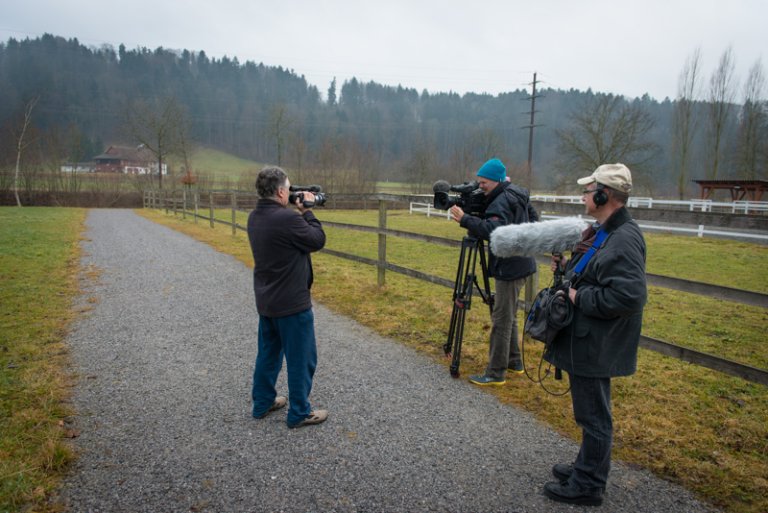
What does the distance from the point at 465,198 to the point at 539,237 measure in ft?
3.92

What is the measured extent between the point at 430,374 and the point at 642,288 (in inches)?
94.4

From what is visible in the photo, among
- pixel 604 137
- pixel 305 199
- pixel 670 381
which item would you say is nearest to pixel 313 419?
pixel 305 199

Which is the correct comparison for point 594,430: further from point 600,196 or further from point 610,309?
point 600,196

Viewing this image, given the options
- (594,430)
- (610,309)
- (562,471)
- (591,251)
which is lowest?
(562,471)

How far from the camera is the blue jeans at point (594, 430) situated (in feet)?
8.20

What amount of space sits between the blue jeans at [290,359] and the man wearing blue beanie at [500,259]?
1.52 meters

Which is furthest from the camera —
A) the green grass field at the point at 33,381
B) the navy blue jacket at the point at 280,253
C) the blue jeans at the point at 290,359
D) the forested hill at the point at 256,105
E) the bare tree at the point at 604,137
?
the forested hill at the point at 256,105

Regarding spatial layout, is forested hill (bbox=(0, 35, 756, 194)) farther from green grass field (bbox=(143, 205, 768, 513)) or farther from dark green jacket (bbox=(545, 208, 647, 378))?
dark green jacket (bbox=(545, 208, 647, 378))

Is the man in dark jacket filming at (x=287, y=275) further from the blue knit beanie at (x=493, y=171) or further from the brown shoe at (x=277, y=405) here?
the blue knit beanie at (x=493, y=171)

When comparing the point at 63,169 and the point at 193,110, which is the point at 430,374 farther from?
the point at 193,110

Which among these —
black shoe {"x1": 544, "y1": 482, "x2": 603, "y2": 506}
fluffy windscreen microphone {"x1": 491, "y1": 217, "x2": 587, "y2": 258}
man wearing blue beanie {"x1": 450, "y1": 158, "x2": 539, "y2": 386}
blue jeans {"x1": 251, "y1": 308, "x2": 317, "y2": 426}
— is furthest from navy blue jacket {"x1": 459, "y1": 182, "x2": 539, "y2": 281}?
black shoe {"x1": 544, "y1": 482, "x2": 603, "y2": 506}

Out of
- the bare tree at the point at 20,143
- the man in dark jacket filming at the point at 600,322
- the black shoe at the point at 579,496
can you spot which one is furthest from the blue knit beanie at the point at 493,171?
the bare tree at the point at 20,143

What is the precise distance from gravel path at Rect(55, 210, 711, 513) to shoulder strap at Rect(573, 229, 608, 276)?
4.28 feet

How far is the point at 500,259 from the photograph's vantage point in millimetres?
3865
